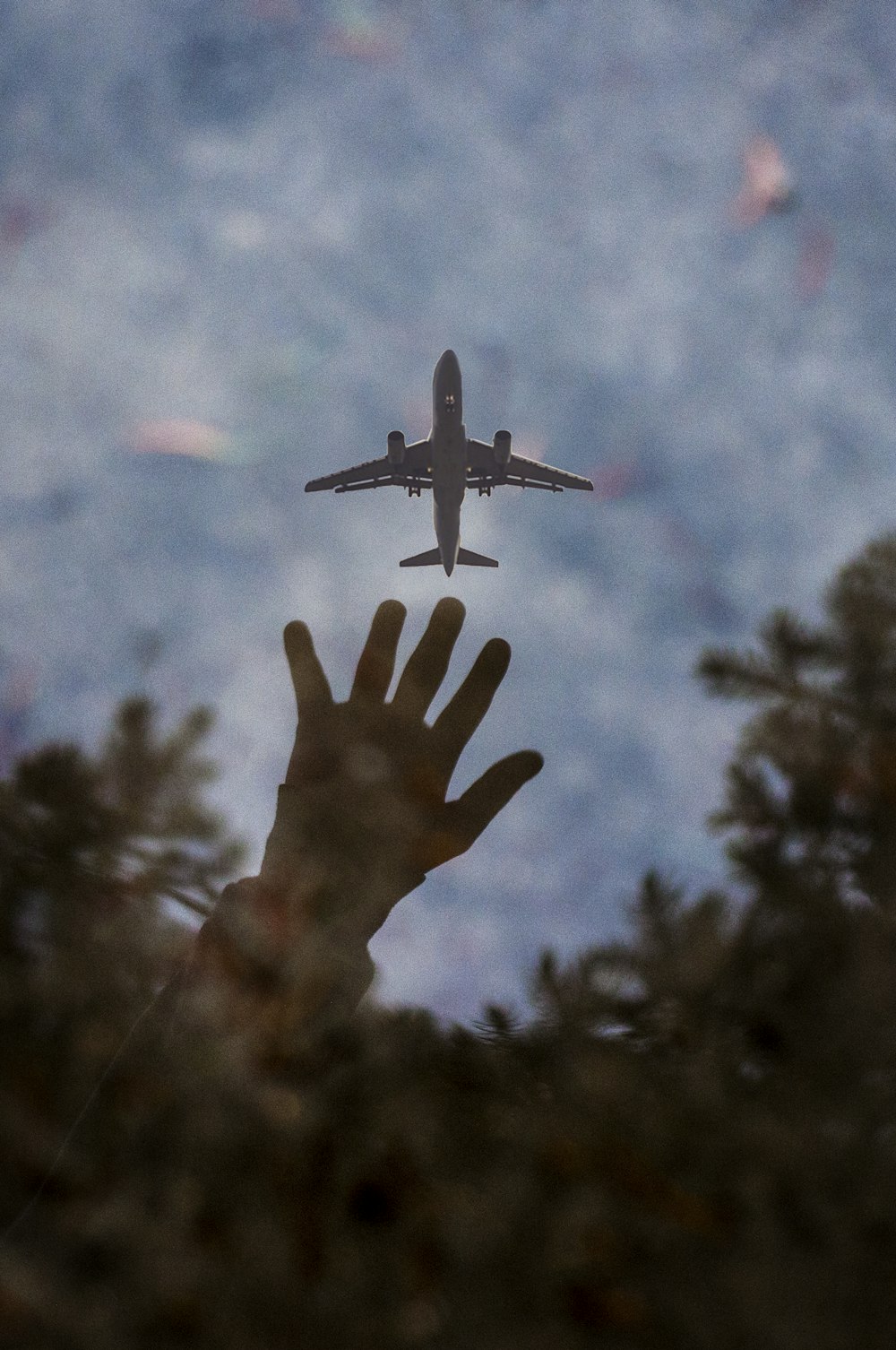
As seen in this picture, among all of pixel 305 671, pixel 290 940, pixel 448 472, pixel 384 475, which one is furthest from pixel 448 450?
pixel 290 940

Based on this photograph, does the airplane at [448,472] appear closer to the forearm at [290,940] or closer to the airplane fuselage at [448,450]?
the airplane fuselage at [448,450]

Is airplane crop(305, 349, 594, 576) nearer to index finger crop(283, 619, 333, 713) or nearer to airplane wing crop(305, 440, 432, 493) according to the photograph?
airplane wing crop(305, 440, 432, 493)

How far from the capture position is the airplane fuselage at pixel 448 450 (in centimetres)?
2597

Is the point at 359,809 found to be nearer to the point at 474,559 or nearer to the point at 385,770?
the point at 385,770

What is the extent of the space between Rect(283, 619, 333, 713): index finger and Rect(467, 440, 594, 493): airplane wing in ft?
86.2

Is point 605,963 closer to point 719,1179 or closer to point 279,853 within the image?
point 719,1179

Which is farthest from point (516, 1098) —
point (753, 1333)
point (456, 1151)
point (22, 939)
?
point (22, 939)

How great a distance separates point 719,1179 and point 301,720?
8.46ft

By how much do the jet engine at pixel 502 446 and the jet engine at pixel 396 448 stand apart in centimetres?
310

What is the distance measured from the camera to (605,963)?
5.82 feet

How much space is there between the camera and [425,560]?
34.1 metres

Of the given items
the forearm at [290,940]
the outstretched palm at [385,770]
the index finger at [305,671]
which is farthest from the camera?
the index finger at [305,671]

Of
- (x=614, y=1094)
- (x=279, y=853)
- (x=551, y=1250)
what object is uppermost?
(x=279, y=853)

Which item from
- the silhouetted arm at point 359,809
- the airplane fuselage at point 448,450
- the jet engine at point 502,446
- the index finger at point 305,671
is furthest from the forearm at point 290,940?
the jet engine at point 502,446
